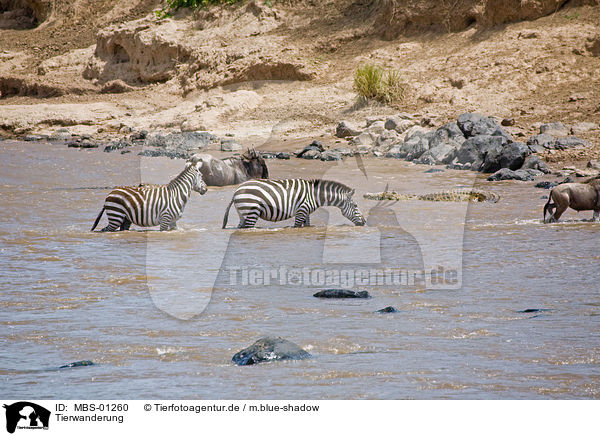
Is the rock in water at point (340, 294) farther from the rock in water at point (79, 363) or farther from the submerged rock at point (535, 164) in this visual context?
the submerged rock at point (535, 164)

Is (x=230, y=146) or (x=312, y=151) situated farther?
(x=230, y=146)

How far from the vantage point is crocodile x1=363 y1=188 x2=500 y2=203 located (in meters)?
12.6

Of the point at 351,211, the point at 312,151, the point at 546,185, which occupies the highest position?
the point at 312,151

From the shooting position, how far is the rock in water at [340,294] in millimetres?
6664

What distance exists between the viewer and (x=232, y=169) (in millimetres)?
15672

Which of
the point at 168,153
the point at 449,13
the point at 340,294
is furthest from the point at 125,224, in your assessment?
the point at 449,13

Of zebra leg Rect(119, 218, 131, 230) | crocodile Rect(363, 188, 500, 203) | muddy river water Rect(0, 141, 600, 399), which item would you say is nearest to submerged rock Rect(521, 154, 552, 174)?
crocodile Rect(363, 188, 500, 203)

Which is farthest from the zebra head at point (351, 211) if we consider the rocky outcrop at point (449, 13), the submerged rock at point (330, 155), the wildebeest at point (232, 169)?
the rocky outcrop at point (449, 13)

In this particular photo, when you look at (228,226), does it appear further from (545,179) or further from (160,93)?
(160,93)

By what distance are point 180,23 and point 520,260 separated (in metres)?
24.1

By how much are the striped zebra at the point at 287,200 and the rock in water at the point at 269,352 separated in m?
5.55

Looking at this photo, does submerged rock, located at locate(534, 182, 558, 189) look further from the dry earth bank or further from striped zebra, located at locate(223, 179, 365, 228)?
striped zebra, located at locate(223, 179, 365, 228)
